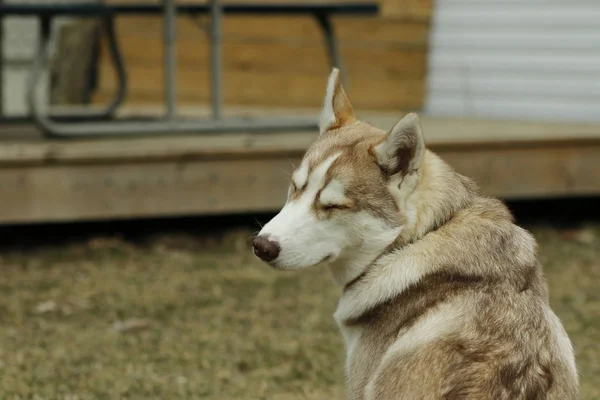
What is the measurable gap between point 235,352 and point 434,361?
2154mm

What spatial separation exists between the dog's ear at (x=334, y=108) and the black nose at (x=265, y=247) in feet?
1.86

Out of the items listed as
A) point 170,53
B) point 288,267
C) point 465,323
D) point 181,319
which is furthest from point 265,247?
point 170,53

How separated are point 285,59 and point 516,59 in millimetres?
2111

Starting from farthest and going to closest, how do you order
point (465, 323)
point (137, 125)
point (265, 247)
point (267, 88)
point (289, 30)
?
point (267, 88), point (289, 30), point (137, 125), point (265, 247), point (465, 323)

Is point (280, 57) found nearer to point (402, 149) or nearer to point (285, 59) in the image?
point (285, 59)

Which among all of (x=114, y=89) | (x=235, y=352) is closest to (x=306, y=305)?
(x=235, y=352)

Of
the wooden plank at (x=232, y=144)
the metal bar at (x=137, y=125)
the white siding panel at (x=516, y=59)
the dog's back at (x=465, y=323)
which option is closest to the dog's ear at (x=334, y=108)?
the dog's back at (x=465, y=323)

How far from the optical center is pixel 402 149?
2967mm

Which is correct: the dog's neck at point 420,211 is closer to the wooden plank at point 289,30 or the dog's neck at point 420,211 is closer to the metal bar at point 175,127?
the metal bar at point 175,127

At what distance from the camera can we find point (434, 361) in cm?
267

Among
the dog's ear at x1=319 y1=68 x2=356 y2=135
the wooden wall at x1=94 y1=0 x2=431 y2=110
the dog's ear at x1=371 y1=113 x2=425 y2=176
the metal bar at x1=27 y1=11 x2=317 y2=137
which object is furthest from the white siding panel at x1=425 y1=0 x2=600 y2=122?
the dog's ear at x1=371 y1=113 x2=425 y2=176

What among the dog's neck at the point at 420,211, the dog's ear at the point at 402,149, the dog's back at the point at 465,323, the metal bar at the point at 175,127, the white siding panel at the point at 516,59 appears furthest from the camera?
the white siding panel at the point at 516,59

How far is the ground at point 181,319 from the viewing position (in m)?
4.27

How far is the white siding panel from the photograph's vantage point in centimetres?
810
